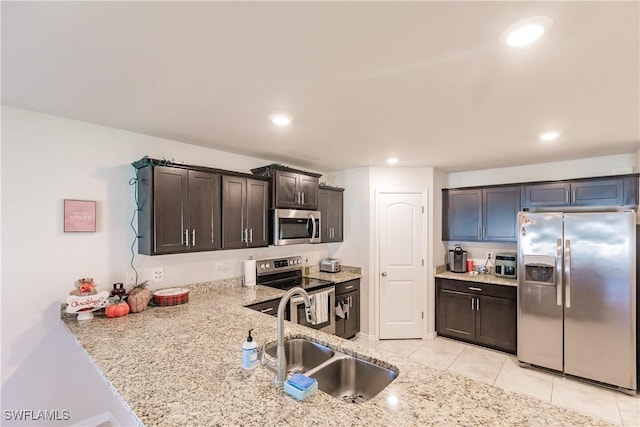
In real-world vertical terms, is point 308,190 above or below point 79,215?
above

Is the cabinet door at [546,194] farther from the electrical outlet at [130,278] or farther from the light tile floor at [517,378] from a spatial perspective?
the electrical outlet at [130,278]

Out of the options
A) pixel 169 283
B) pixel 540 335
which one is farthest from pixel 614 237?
pixel 169 283

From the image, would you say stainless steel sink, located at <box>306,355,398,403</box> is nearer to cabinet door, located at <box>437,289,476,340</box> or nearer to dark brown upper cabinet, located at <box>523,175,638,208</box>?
cabinet door, located at <box>437,289,476,340</box>

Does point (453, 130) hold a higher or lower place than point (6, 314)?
higher

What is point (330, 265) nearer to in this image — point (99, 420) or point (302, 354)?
point (302, 354)

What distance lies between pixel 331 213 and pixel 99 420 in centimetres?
312

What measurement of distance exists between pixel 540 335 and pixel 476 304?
736 millimetres

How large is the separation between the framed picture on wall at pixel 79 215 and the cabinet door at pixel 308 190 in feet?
6.55

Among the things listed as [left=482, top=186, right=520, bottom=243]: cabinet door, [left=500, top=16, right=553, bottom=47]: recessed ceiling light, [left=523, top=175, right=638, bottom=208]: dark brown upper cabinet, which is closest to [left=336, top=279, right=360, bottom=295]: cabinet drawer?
[left=482, top=186, right=520, bottom=243]: cabinet door

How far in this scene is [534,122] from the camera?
92.3 inches

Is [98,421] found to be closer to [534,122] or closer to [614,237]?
[534,122]

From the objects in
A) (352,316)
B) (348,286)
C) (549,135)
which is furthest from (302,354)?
(549,135)

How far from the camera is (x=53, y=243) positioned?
2.20 meters

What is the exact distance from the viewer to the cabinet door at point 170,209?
2459mm
